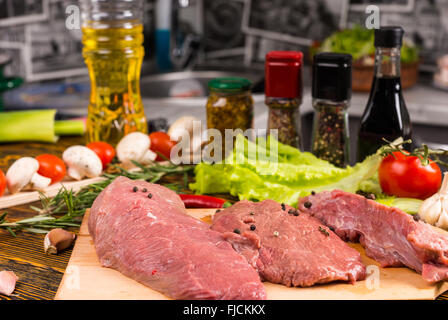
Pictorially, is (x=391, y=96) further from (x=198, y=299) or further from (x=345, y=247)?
(x=198, y=299)

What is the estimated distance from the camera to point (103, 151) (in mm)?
1952

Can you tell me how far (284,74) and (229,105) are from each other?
9.2 inches

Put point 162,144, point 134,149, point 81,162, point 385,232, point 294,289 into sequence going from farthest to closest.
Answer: point 162,144 < point 134,149 < point 81,162 < point 385,232 < point 294,289

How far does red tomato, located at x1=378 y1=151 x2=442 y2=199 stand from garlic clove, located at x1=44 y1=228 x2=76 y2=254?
99 centimetres

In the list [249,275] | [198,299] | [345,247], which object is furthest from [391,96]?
[198,299]

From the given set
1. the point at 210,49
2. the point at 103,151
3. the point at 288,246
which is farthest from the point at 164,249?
the point at 210,49

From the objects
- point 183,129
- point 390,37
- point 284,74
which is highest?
point 390,37

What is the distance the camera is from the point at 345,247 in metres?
1.30

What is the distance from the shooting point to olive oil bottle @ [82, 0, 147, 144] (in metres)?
2.08

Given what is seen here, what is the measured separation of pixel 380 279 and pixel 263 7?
135 inches

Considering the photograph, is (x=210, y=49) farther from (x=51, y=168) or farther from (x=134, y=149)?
(x=51, y=168)

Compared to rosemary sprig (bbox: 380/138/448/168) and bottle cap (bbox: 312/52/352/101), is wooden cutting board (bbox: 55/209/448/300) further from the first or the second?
bottle cap (bbox: 312/52/352/101)

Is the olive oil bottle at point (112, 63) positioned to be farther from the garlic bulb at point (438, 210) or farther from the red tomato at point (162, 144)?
the garlic bulb at point (438, 210)

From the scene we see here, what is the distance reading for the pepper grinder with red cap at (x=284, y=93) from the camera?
183 cm
